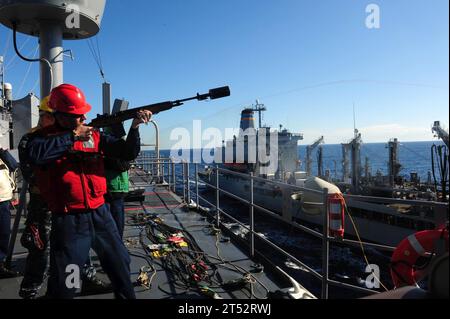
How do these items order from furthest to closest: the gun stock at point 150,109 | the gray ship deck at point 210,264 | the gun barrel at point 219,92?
the gray ship deck at point 210,264 → the gun barrel at point 219,92 → the gun stock at point 150,109

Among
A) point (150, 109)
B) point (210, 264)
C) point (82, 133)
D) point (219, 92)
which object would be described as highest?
point (219, 92)

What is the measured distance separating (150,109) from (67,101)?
90 cm

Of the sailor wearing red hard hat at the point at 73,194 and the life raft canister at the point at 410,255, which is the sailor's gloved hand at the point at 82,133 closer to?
the sailor wearing red hard hat at the point at 73,194

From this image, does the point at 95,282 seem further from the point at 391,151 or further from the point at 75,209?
the point at 391,151

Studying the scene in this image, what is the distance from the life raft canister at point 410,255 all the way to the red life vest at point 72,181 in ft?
7.74

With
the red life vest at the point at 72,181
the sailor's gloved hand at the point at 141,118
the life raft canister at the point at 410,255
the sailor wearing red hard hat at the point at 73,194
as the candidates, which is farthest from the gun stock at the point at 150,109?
the life raft canister at the point at 410,255

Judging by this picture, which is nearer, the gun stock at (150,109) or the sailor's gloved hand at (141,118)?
the sailor's gloved hand at (141,118)

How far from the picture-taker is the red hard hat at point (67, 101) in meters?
2.33

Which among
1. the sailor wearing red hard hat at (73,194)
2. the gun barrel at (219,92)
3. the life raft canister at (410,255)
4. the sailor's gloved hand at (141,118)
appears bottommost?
the life raft canister at (410,255)

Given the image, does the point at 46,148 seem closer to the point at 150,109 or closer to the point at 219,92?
the point at 150,109

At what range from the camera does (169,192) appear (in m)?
10.2

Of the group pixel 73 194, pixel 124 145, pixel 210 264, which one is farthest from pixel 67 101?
pixel 210 264

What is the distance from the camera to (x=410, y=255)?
8.42 feet

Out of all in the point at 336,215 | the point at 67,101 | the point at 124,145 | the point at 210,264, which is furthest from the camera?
the point at 210,264
